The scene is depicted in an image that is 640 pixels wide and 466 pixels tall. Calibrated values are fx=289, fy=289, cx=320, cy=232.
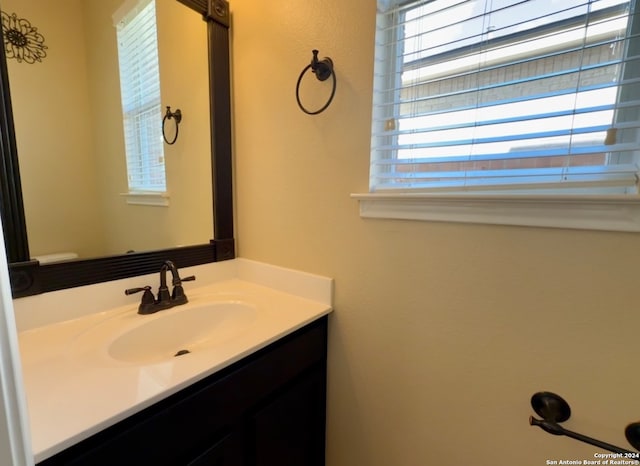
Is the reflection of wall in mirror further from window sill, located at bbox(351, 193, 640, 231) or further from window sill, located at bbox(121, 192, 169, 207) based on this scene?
window sill, located at bbox(351, 193, 640, 231)

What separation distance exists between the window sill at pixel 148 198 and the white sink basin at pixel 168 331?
44 centimetres

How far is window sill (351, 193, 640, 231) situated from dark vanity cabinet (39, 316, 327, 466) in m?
0.53

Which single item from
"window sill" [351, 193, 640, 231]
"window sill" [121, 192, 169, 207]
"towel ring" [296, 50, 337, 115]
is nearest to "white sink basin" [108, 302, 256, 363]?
"window sill" [121, 192, 169, 207]

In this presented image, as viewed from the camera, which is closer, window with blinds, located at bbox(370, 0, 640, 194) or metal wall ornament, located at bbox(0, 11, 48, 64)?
window with blinds, located at bbox(370, 0, 640, 194)

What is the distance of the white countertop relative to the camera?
1.87 ft

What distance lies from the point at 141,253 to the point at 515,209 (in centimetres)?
127

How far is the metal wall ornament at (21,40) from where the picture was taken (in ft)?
2.72

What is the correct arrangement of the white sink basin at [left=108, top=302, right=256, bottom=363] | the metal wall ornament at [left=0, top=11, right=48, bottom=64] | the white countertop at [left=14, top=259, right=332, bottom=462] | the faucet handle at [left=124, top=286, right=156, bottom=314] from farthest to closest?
the faucet handle at [left=124, top=286, right=156, bottom=314]
the white sink basin at [left=108, top=302, right=256, bottom=363]
the metal wall ornament at [left=0, top=11, right=48, bottom=64]
the white countertop at [left=14, top=259, right=332, bottom=462]

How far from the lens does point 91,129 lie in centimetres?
103

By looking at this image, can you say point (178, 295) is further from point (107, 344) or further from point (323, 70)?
point (323, 70)

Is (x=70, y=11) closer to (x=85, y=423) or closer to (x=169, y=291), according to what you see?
(x=169, y=291)

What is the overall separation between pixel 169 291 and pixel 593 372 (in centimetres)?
135

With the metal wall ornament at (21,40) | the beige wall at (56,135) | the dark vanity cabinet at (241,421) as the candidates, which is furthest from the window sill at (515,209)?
the metal wall ornament at (21,40)

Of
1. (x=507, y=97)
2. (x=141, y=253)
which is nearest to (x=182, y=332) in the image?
(x=141, y=253)
